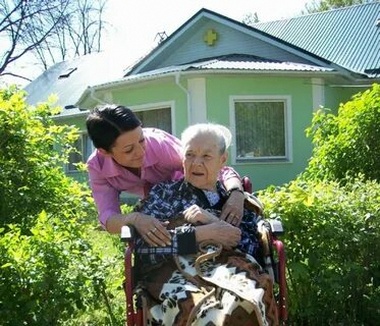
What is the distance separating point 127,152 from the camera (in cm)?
329

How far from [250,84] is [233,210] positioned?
35.4 ft

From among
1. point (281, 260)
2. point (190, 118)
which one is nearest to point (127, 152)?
point (281, 260)

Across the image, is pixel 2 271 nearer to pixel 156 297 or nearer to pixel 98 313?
pixel 156 297

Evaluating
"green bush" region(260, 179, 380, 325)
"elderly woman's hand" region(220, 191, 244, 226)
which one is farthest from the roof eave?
"elderly woman's hand" region(220, 191, 244, 226)

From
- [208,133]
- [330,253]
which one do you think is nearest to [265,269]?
[208,133]

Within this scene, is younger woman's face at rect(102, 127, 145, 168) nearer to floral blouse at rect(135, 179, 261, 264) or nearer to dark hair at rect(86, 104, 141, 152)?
dark hair at rect(86, 104, 141, 152)

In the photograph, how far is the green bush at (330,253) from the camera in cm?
373

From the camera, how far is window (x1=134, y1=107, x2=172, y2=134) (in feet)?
48.2

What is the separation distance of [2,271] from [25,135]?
1333 mm

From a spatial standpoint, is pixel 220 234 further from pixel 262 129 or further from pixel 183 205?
pixel 262 129

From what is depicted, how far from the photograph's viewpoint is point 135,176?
11.5ft

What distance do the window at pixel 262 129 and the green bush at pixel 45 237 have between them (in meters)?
9.26

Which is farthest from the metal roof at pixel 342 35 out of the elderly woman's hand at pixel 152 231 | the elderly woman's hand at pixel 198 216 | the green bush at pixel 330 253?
the elderly woman's hand at pixel 152 231

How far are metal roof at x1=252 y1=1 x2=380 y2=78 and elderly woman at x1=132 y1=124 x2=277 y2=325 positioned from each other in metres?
11.8
